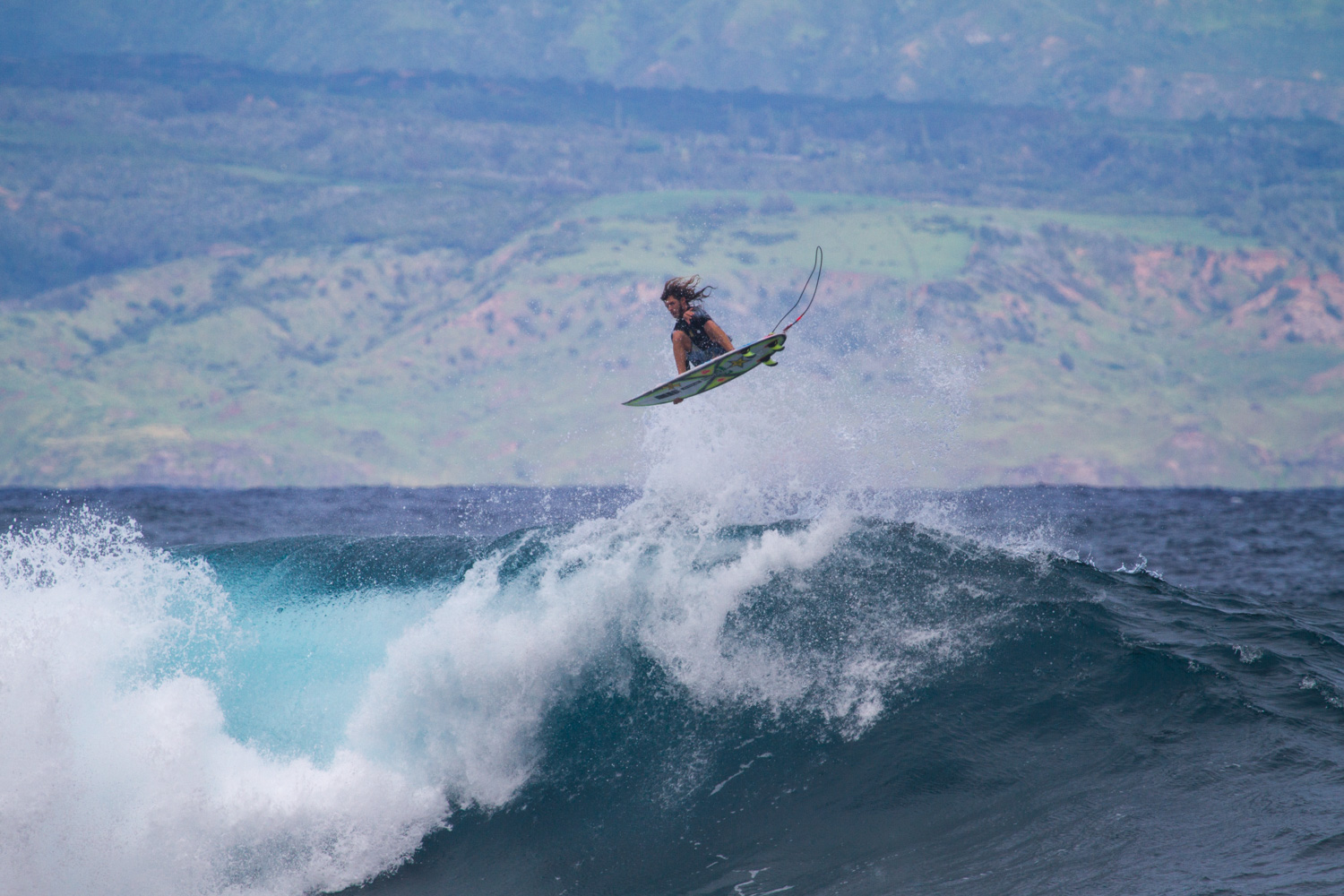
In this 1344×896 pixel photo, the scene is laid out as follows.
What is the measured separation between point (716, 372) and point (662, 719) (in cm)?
390

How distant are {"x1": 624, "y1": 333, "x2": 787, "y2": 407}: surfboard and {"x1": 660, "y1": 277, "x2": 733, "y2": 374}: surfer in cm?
16

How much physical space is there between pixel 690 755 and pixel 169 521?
45495 mm

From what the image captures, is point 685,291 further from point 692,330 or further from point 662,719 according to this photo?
→ point 662,719

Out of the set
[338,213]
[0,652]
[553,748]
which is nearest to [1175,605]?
[553,748]

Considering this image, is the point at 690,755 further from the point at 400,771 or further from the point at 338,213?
the point at 338,213

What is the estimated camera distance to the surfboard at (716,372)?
38.5 ft

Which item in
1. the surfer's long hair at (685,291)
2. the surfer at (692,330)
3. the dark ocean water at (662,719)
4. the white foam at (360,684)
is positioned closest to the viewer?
the dark ocean water at (662,719)

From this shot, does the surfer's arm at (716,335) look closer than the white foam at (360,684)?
No

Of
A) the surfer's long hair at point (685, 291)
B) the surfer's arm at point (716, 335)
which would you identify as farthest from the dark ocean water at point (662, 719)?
the surfer's long hair at point (685, 291)

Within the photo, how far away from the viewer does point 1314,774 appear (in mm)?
9586

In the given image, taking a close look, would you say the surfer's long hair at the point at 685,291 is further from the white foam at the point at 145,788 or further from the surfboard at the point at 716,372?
the white foam at the point at 145,788

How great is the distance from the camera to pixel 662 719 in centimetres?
1112

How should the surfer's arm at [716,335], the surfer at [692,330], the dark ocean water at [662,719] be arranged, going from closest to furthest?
the dark ocean water at [662,719] < the surfer at [692,330] < the surfer's arm at [716,335]

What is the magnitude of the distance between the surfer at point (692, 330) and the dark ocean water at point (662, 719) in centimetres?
215
